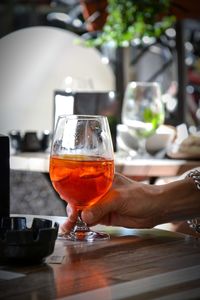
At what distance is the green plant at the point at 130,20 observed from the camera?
3.75m

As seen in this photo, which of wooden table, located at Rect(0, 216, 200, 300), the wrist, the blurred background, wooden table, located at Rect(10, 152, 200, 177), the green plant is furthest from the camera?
the blurred background

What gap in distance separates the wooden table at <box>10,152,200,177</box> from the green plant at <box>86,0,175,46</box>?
918 mm

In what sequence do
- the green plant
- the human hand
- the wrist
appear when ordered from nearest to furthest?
1. the human hand
2. the wrist
3. the green plant

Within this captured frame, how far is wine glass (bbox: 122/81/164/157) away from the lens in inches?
128

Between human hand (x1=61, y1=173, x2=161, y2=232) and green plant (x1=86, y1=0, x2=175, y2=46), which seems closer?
human hand (x1=61, y1=173, x2=161, y2=232)

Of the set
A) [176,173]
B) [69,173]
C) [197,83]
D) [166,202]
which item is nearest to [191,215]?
[166,202]

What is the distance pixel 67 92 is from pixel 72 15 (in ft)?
5.37

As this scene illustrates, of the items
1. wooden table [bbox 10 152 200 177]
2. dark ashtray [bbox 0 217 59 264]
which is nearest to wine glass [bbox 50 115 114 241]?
dark ashtray [bbox 0 217 59 264]

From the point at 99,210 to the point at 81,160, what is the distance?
147mm

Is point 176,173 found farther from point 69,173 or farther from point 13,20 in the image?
point 13,20

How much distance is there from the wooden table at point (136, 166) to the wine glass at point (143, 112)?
0.21m

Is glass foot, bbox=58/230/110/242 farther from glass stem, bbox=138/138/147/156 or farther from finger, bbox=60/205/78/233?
glass stem, bbox=138/138/147/156

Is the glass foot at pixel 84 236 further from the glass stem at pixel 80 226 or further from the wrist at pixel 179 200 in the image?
the wrist at pixel 179 200

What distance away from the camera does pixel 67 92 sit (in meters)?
3.25
